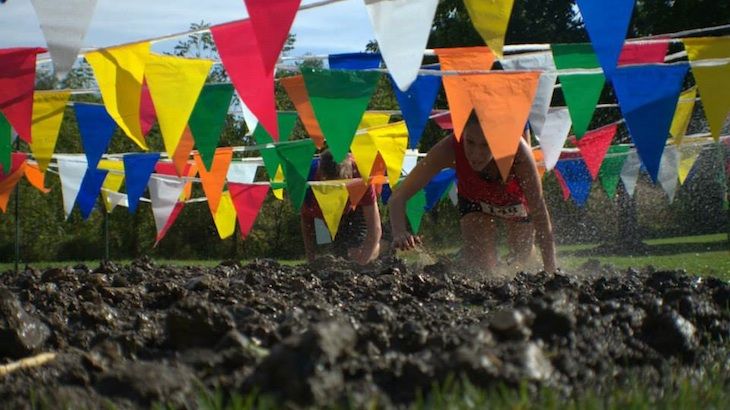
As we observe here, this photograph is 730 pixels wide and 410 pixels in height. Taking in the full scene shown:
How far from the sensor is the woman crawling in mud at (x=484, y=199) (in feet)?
22.4

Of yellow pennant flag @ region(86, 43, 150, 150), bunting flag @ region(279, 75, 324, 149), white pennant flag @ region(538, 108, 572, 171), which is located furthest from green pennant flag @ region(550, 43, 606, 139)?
yellow pennant flag @ region(86, 43, 150, 150)

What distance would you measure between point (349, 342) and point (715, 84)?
4.54 meters

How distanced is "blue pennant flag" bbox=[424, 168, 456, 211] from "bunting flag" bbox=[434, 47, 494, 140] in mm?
4307

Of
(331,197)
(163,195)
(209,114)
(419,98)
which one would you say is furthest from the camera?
(163,195)

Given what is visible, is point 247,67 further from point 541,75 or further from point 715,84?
point 715,84

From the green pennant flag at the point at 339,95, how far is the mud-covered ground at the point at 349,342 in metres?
1.77

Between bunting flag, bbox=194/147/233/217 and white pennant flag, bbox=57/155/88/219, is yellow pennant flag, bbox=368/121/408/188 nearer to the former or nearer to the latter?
bunting flag, bbox=194/147/233/217

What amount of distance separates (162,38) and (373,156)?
336cm

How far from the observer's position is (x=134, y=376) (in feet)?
8.16

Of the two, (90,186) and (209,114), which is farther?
(90,186)

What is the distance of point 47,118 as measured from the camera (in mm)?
7082

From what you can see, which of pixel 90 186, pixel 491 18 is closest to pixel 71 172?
pixel 90 186

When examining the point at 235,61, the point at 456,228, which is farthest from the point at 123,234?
the point at 235,61

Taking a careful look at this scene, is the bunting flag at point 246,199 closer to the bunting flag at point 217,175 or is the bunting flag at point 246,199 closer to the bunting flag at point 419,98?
the bunting flag at point 217,175
